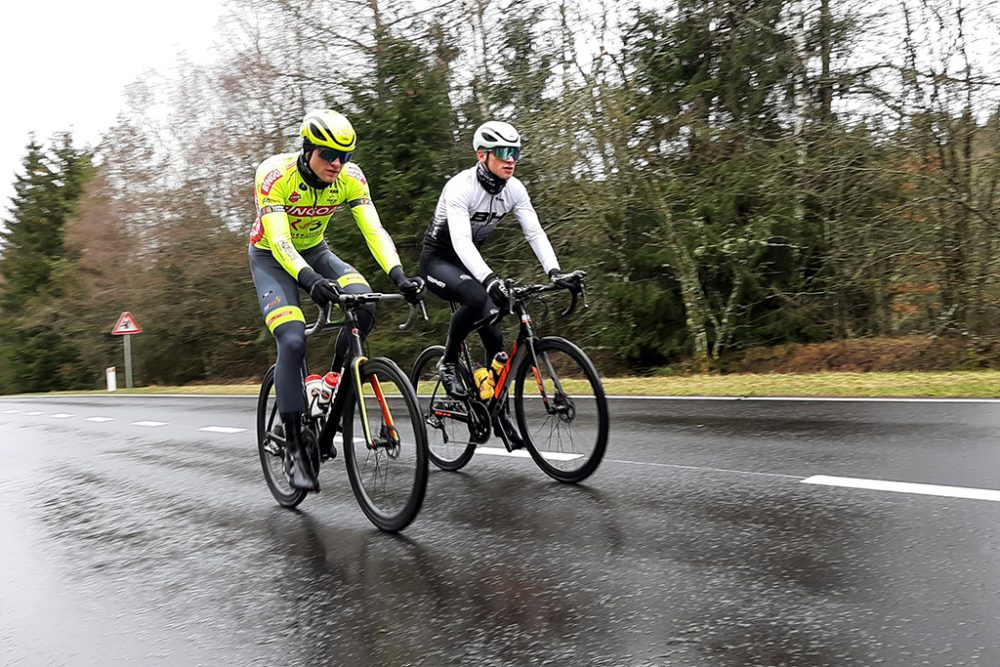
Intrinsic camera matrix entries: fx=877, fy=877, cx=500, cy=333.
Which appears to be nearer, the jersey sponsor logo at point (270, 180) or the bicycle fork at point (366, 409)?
the bicycle fork at point (366, 409)

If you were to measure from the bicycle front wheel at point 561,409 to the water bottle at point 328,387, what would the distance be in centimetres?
118

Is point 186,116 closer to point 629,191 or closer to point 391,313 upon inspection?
point 391,313

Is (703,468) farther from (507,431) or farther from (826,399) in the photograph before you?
(826,399)

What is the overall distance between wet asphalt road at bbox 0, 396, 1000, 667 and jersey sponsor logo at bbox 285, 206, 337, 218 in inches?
69.7

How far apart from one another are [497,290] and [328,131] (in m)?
1.32

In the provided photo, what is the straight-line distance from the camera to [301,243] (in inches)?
215

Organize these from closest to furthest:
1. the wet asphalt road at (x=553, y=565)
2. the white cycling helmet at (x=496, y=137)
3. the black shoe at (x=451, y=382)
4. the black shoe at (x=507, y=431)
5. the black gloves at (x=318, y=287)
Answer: the wet asphalt road at (x=553, y=565)
the black gloves at (x=318, y=287)
the white cycling helmet at (x=496, y=137)
the black shoe at (x=507, y=431)
the black shoe at (x=451, y=382)

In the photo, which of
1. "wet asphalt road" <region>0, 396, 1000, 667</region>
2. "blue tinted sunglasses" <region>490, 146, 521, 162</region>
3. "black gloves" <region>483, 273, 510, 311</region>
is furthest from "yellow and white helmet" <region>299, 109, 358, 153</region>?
"wet asphalt road" <region>0, 396, 1000, 667</region>

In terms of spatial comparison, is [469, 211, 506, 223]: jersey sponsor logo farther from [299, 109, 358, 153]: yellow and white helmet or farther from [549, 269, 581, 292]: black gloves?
[299, 109, 358, 153]: yellow and white helmet

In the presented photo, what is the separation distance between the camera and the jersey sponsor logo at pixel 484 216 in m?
5.82

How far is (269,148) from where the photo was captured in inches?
958

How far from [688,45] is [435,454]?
1332cm

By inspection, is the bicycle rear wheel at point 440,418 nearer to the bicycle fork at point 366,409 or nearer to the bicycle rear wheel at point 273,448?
the bicycle rear wheel at point 273,448

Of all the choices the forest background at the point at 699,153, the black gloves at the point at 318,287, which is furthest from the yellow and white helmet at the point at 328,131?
the forest background at the point at 699,153
